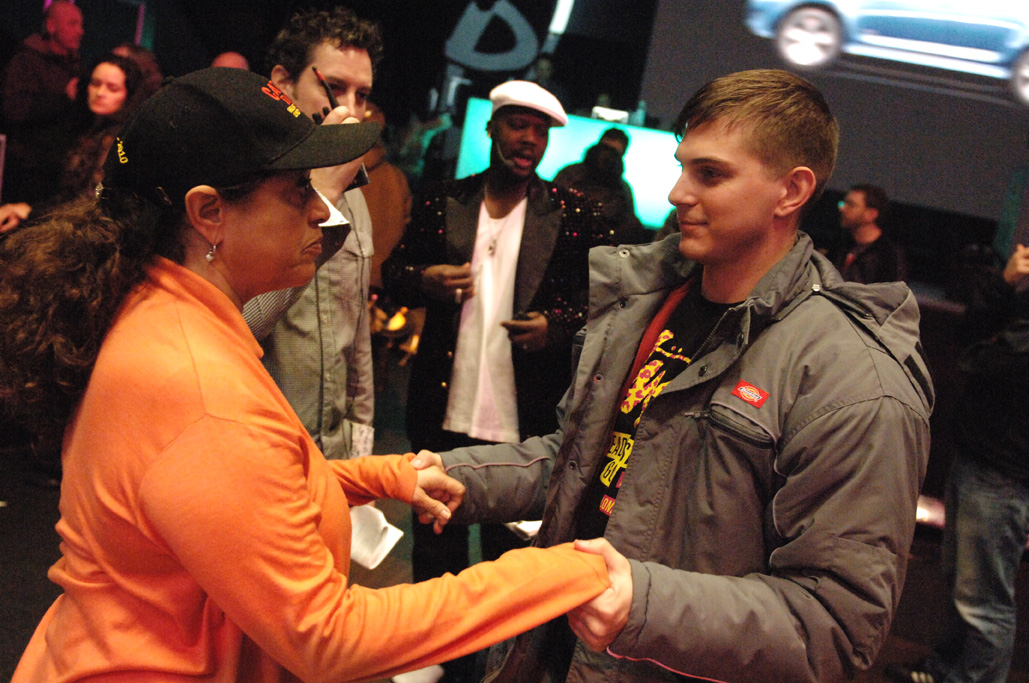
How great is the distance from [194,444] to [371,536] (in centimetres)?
124

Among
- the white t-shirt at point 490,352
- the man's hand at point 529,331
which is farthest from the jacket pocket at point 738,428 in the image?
the white t-shirt at point 490,352

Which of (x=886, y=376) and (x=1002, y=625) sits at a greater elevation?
(x=886, y=376)

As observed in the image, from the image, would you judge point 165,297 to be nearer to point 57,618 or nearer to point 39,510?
point 57,618

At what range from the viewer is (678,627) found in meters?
1.14

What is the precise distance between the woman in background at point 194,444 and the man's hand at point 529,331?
1.41m

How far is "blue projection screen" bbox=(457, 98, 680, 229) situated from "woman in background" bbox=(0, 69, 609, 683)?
490 centimetres

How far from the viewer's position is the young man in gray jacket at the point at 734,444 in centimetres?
115

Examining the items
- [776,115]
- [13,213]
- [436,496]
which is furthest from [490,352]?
[13,213]

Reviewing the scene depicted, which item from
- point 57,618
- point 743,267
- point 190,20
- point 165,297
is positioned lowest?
point 57,618

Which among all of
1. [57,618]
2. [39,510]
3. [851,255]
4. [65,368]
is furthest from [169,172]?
[851,255]

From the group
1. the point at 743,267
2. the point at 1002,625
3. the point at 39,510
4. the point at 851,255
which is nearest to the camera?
the point at 743,267

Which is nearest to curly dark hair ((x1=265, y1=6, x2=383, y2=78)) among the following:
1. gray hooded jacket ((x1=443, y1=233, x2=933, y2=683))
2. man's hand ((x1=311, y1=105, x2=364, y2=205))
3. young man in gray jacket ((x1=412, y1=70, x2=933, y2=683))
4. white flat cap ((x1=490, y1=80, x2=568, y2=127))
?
man's hand ((x1=311, y1=105, x2=364, y2=205))

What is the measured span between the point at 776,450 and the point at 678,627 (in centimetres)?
34

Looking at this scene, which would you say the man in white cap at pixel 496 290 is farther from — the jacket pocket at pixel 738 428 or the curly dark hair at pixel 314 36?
the jacket pocket at pixel 738 428
